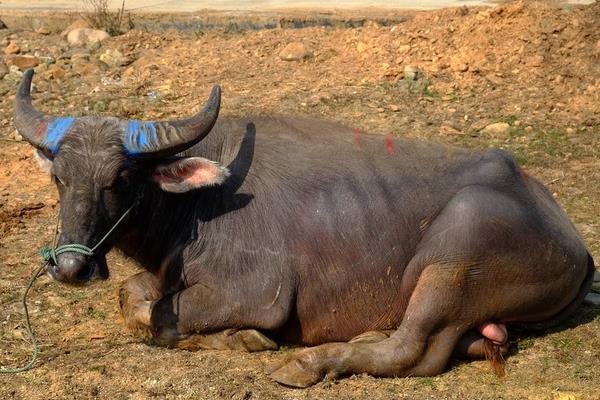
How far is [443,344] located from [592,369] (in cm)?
88

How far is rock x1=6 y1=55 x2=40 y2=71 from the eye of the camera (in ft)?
39.5

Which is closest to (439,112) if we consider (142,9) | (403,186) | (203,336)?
(403,186)

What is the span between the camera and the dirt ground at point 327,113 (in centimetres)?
526

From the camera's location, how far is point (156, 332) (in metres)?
5.69

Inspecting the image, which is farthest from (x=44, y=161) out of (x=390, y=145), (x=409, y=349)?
(x=409, y=349)

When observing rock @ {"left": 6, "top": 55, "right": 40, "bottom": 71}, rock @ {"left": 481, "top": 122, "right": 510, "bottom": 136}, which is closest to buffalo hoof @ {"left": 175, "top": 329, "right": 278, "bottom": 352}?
A: rock @ {"left": 481, "top": 122, "right": 510, "bottom": 136}

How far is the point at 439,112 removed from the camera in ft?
34.0

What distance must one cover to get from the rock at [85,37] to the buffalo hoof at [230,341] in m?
8.02

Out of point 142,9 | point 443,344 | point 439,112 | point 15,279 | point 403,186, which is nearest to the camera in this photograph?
point 443,344

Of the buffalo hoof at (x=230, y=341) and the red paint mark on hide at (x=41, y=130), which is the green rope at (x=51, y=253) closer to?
the red paint mark on hide at (x=41, y=130)

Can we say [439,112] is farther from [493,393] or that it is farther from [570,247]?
[493,393]

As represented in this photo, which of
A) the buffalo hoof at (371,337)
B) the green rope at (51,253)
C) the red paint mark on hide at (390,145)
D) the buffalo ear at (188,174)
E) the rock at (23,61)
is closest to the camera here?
the green rope at (51,253)

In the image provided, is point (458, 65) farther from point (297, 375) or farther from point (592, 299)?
point (297, 375)

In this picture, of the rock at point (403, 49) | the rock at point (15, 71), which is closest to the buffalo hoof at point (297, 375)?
the rock at point (403, 49)
